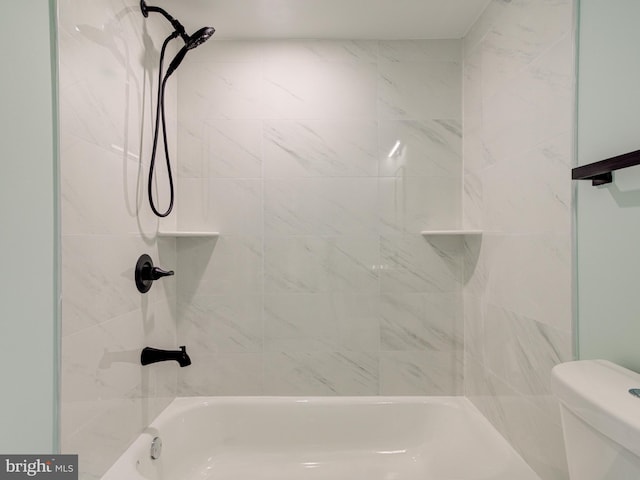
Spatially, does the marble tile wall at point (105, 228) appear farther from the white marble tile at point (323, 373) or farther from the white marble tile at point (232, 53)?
the white marble tile at point (323, 373)

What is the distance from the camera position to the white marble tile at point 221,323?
193cm

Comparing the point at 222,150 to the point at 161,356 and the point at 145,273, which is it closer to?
the point at 145,273

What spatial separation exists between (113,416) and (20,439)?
0.40 m

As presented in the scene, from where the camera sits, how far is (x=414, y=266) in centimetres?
194

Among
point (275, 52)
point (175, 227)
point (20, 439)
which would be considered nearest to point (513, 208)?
point (275, 52)

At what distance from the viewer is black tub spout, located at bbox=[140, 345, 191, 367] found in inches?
60.7

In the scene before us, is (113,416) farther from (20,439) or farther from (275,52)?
(275,52)

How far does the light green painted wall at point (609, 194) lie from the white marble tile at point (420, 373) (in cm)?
94

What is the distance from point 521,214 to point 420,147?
714mm

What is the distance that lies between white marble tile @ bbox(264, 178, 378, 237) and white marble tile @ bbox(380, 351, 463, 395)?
73cm

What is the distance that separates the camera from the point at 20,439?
0.93 meters

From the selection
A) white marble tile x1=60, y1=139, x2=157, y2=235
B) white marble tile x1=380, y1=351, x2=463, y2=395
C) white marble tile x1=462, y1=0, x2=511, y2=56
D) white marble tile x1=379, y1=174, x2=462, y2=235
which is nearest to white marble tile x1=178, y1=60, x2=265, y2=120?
white marble tile x1=60, y1=139, x2=157, y2=235

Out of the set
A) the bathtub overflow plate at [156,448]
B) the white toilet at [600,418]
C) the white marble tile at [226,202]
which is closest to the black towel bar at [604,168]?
the white toilet at [600,418]

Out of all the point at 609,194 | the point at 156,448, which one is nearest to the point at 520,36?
the point at 609,194
